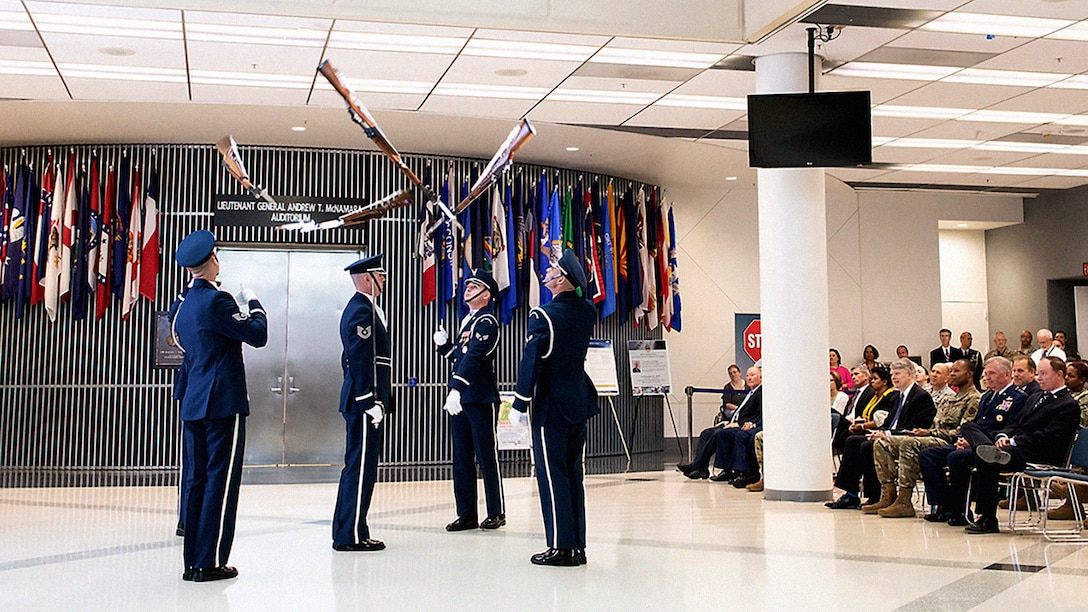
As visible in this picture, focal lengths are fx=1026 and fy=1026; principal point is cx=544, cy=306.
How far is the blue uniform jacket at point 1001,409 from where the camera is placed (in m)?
7.37

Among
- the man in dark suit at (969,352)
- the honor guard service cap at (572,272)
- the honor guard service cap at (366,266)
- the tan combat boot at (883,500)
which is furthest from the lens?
the man in dark suit at (969,352)

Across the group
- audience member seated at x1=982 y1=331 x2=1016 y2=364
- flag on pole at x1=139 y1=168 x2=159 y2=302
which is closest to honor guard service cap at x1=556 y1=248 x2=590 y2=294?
flag on pole at x1=139 y1=168 x2=159 y2=302

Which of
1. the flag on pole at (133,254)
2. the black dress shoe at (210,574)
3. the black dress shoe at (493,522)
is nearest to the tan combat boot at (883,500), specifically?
the black dress shoe at (493,522)

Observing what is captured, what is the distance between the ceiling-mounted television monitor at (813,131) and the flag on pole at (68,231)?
785 cm

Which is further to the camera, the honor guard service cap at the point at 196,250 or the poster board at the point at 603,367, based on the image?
the poster board at the point at 603,367

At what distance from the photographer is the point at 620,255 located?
44.5 ft

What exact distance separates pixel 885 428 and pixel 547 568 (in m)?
4.14

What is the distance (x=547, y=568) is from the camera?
5.73 meters

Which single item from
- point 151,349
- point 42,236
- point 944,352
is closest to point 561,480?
point 151,349

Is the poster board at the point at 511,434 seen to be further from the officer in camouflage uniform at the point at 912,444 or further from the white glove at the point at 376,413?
the white glove at the point at 376,413

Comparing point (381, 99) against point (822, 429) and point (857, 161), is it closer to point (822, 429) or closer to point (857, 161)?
point (857, 161)

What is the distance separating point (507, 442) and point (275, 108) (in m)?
4.60

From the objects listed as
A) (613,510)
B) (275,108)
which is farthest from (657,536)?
(275,108)

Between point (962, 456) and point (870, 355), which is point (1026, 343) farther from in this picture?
point (962, 456)
